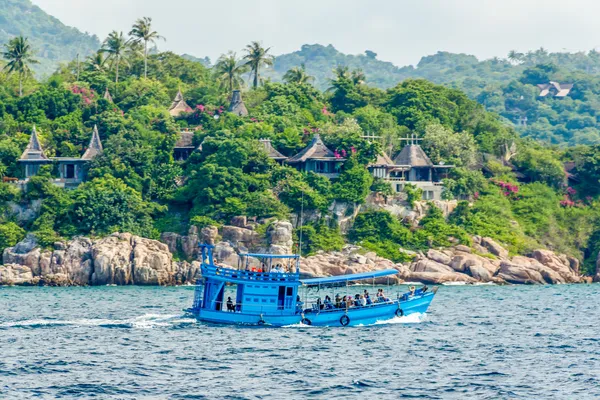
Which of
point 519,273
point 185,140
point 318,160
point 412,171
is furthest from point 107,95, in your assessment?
point 519,273

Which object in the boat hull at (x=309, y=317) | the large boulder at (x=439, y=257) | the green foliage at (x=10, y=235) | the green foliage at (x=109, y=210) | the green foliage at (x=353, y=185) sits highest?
the green foliage at (x=353, y=185)

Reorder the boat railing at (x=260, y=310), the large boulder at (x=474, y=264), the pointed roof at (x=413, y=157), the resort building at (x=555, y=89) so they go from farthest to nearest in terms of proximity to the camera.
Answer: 1. the resort building at (x=555, y=89)
2. the pointed roof at (x=413, y=157)
3. the large boulder at (x=474, y=264)
4. the boat railing at (x=260, y=310)

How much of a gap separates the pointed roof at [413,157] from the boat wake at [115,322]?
144 feet

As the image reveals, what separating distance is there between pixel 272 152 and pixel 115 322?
140 ft

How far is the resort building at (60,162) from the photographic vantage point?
95.1 m

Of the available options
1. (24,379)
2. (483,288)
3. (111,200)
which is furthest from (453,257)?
(24,379)

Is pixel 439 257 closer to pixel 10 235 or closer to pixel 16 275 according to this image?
pixel 16 275

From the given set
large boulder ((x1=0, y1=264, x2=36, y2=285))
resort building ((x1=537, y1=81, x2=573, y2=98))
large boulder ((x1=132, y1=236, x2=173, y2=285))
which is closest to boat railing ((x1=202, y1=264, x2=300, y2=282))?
large boulder ((x1=132, y1=236, x2=173, y2=285))

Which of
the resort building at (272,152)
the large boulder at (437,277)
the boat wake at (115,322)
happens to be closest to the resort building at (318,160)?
the resort building at (272,152)

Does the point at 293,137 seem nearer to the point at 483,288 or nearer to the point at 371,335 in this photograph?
the point at 483,288

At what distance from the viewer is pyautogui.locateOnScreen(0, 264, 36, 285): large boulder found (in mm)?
84875

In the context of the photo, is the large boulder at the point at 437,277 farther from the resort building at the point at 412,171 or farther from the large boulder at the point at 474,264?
the resort building at the point at 412,171

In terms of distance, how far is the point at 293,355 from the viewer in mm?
48938

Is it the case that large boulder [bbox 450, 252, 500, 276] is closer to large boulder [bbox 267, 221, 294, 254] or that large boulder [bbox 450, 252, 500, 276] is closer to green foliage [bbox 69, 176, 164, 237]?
large boulder [bbox 267, 221, 294, 254]
